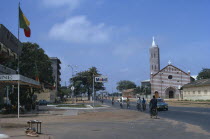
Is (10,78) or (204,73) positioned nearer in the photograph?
(10,78)

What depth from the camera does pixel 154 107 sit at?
2169 centimetres

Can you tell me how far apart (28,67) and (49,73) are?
3.86m

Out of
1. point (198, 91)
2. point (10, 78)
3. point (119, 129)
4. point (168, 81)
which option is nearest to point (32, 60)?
point (10, 78)

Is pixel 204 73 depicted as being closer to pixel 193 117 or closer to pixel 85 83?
pixel 85 83

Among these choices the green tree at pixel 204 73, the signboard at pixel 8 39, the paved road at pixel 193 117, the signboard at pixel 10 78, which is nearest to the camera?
the paved road at pixel 193 117

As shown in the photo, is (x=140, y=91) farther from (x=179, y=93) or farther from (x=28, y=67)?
(x=28, y=67)

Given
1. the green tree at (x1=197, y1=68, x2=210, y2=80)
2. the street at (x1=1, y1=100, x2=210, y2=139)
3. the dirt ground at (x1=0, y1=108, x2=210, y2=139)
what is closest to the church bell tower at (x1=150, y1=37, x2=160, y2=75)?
the green tree at (x1=197, y1=68, x2=210, y2=80)

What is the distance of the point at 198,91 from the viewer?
68.0 metres

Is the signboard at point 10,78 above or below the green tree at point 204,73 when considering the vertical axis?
below

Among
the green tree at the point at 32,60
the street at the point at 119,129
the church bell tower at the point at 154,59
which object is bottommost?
the street at the point at 119,129

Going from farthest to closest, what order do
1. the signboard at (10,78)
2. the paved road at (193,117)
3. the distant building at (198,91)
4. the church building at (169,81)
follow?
the church building at (169,81) → the distant building at (198,91) → the signboard at (10,78) → the paved road at (193,117)

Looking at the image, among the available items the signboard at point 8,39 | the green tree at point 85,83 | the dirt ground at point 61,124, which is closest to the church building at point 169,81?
the green tree at point 85,83

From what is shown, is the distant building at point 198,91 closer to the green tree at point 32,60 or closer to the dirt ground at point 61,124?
the green tree at point 32,60

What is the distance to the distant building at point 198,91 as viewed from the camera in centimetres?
6356
